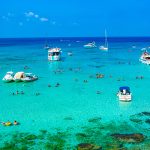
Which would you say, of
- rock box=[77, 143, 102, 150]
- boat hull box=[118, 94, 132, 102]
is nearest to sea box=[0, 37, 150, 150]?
rock box=[77, 143, 102, 150]

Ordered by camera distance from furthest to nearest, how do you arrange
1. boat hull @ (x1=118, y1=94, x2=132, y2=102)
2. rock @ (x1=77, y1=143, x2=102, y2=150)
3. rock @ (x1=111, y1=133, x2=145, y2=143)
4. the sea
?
1. boat hull @ (x1=118, y1=94, x2=132, y2=102)
2. the sea
3. rock @ (x1=111, y1=133, x2=145, y2=143)
4. rock @ (x1=77, y1=143, x2=102, y2=150)

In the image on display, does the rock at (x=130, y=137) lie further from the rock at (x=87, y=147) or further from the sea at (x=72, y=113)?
the rock at (x=87, y=147)

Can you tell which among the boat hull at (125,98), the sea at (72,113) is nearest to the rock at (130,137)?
the sea at (72,113)

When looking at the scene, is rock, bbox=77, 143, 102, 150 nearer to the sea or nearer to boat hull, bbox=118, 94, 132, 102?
the sea

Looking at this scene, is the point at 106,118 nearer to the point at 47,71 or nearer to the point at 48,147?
the point at 48,147

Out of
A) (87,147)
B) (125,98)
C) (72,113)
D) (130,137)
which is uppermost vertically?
(125,98)

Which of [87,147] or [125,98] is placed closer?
[87,147]

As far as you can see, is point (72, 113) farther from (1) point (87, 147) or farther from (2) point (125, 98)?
(1) point (87, 147)

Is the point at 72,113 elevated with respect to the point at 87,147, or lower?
elevated

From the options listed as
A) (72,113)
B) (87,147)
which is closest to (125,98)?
(72,113)
